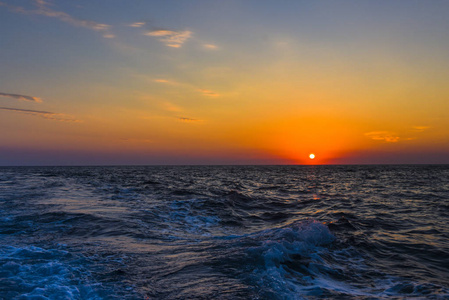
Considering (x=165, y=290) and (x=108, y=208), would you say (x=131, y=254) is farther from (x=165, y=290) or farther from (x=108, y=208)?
(x=108, y=208)

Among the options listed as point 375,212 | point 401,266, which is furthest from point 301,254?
point 375,212

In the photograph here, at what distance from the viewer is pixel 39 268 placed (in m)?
5.96

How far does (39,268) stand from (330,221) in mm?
10886

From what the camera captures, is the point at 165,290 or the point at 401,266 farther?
the point at 401,266

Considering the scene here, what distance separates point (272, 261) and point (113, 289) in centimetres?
361

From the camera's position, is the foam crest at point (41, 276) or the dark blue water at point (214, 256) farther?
the dark blue water at point (214, 256)

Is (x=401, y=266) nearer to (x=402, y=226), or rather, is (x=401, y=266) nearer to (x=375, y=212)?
(x=402, y=226)

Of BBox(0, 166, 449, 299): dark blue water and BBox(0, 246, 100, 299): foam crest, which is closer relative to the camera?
BBox(0, 246, 100, 299): foam crest

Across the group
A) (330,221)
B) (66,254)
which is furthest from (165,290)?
(330,221)

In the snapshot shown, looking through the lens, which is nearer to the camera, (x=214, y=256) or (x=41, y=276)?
(x=41, y=276)

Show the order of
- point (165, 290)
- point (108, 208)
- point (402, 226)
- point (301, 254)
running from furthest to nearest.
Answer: point (108, 208), point (402, 226), point (301, 254), point (165, 290)

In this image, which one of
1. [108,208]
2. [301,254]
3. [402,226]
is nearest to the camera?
[301,254]

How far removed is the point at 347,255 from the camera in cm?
813

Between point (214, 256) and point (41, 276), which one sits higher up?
point (41, 276)
